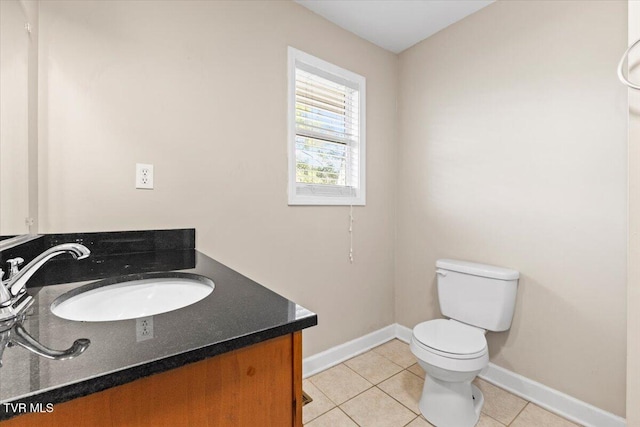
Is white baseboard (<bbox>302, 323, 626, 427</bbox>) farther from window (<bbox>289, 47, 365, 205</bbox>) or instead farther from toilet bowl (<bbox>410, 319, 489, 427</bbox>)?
window (<bbox>289, 47, 365, 205</bbox>)

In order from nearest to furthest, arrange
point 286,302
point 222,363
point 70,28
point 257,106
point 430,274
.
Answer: point 222,363 → point 286,302 → point 70,28 → point 257,106 → point 430,274

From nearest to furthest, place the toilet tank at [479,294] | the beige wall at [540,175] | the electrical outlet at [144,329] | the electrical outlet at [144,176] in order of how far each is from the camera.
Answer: the electrical outlet at [144,329]
the electrical outlet at [144,176]
the beige wall at [540,175]
the toilet tank at [479,294]

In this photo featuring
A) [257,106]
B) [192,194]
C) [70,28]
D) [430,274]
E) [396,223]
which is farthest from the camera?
[396,223]

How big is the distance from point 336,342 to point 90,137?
6.13 ft

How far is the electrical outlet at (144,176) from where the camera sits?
135 cm

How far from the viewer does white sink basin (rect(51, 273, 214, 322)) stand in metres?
0.83

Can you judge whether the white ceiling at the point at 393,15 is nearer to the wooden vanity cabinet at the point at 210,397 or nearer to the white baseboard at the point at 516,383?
the wooden vanity cabinet at the point at 210,397

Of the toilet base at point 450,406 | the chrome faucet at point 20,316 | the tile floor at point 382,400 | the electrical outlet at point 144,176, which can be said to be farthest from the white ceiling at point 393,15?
the tile floor at point 382,400

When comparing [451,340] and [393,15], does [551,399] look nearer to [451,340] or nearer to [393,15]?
[451,340]

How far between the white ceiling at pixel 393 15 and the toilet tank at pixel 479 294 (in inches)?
65.3

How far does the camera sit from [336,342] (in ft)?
6.93

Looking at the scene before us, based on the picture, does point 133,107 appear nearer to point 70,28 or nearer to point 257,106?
point 70,28

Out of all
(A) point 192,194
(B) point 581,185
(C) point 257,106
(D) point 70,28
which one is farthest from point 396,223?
(D) point 70,28

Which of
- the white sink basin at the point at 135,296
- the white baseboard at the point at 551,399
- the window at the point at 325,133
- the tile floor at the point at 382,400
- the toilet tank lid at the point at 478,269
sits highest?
the window at the point at 325,133
